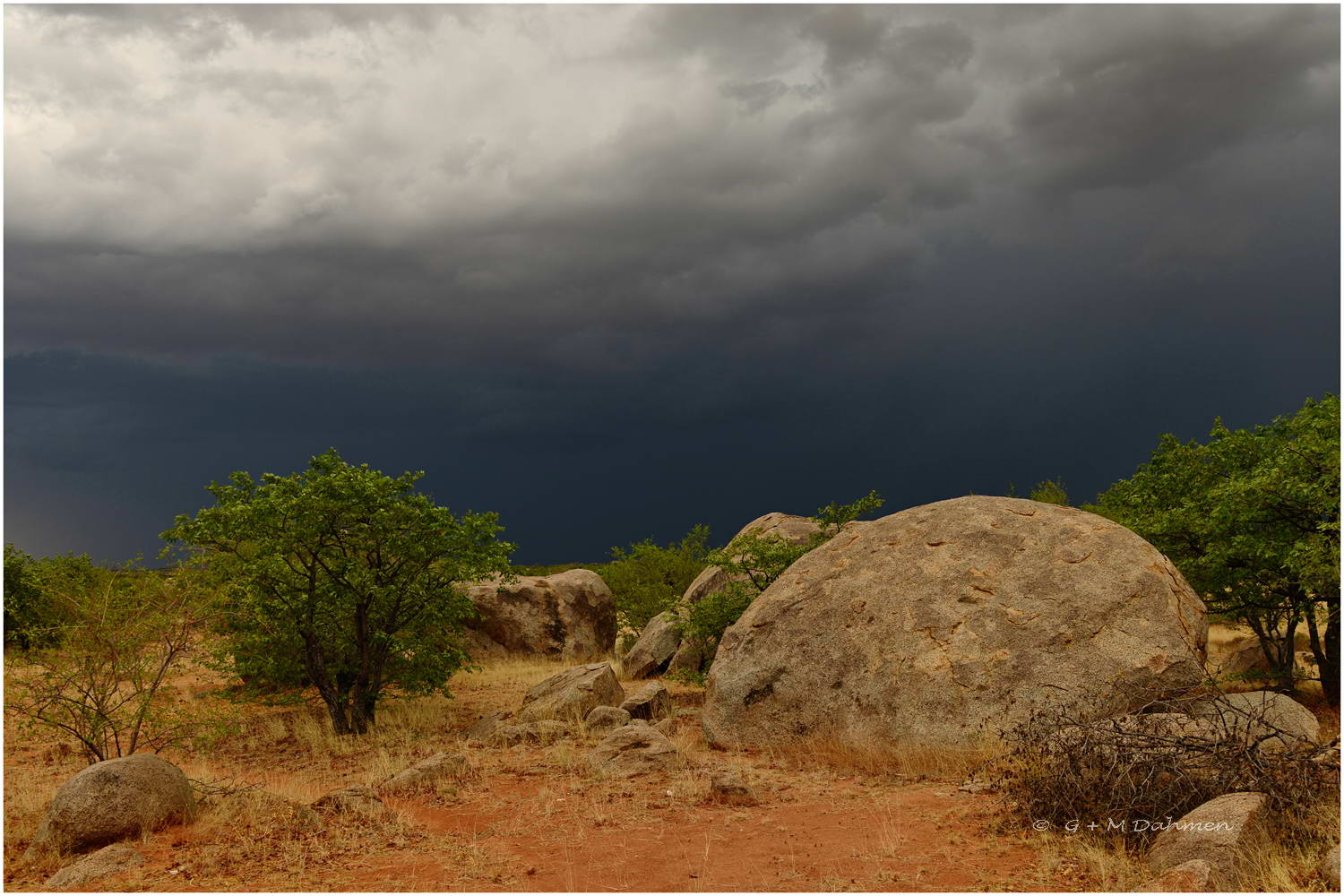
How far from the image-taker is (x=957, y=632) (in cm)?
1397

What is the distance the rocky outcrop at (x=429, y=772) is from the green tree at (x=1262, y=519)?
1359cm

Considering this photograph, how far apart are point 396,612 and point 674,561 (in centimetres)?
1781

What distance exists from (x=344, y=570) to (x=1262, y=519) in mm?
17356

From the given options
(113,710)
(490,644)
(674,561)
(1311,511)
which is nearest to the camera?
(113,710)

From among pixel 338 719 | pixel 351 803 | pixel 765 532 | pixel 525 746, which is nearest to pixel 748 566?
pixel 765 532

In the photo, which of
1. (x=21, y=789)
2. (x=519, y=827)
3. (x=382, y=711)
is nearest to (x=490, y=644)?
(x=382, y=711)

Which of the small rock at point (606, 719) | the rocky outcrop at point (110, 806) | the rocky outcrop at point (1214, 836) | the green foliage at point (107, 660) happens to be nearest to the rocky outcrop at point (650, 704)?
the small rock at point (606, 719)

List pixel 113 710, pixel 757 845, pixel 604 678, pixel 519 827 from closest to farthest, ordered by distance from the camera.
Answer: pixel 757 845 < pixel 519 827 < pixel 113 710 < pixel 604 678

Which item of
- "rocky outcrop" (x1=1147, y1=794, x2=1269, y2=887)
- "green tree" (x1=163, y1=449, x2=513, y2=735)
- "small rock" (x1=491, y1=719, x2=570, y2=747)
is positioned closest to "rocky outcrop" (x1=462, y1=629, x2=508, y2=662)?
"green tree" (x1=163, y1=449, x2=513, y2=735)

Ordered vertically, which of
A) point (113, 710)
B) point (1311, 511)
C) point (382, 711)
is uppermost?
point (1311, 511)

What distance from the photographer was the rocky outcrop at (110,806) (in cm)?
1019

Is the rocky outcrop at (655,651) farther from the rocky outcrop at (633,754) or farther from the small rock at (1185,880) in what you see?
the small rock at (1185,880)

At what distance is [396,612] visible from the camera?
18031mm

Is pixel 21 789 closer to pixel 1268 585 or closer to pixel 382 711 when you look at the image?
pixel 382 711
